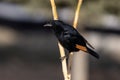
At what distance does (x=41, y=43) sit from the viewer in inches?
660

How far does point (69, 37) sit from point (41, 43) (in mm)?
14535

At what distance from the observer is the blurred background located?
318 inches

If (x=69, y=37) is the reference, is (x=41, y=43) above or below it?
below

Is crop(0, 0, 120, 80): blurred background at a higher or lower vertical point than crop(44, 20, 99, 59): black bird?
lower

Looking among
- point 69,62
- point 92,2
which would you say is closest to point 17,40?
point 92,2

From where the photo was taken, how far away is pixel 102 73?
1289 centimetres

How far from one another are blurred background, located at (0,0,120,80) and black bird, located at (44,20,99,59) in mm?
5500

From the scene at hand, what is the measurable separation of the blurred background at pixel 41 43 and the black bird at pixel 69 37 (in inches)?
217

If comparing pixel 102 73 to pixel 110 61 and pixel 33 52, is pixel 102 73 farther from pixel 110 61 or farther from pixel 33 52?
pixel 33 52

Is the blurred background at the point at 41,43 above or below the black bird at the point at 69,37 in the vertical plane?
below

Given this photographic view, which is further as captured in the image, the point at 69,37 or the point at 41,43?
the point at 41,43

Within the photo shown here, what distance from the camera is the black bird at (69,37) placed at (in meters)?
2.12

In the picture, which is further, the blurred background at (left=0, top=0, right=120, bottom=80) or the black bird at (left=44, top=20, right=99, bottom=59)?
the blurred background at (left=0, top=0, right=120, bottom=80)

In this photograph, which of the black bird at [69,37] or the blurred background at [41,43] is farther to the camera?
the blurred background at [41,43]
